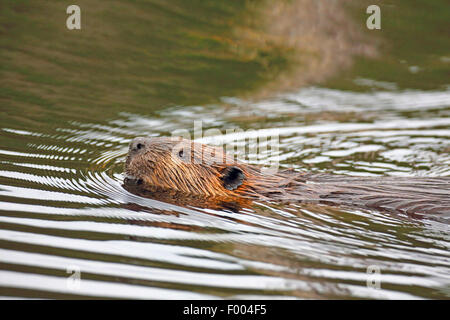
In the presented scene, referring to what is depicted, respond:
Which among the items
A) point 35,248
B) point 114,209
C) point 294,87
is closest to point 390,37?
point 294,87

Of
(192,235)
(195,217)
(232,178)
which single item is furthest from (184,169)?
(192,235)

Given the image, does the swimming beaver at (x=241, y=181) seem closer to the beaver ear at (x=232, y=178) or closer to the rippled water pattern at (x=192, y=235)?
the beaver ear at (x=232, y=178)

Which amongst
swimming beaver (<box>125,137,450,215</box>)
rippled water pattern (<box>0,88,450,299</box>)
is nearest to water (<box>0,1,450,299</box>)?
rippled water pattern (<box>0,88,450,299</box>)

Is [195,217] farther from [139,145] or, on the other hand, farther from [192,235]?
[139,145]

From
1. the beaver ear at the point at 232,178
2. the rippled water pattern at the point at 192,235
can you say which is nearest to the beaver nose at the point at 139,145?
the rippled water pattern at the point at 192,235

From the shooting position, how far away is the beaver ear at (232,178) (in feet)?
18.7

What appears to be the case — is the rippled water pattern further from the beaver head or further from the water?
the beaver head

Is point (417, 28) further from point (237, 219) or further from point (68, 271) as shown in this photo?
point (68, 271)

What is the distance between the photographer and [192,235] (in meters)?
4.57

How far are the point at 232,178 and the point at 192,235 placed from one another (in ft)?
4.04

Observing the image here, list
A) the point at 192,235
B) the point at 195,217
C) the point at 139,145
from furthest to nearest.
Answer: the point at 139,145 → the point at 195,217 → the point at 192,235

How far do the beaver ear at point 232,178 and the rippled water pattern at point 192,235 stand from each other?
39 centimetres

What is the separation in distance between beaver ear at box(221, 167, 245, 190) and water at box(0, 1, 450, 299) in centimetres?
34

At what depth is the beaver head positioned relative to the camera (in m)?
5.71
